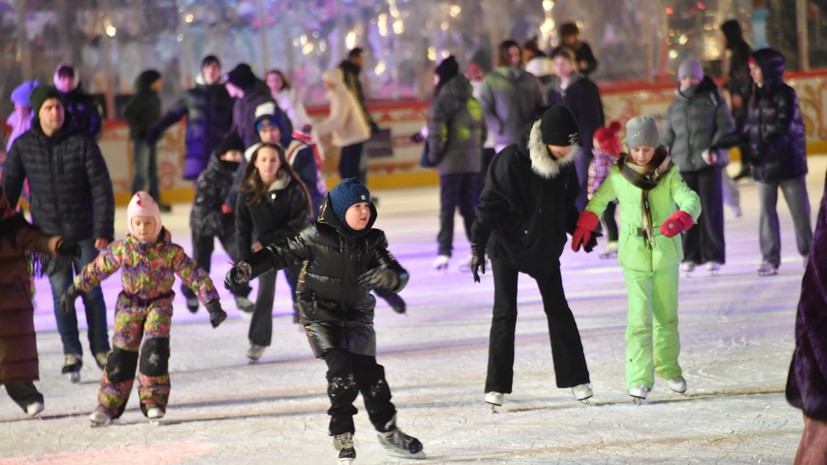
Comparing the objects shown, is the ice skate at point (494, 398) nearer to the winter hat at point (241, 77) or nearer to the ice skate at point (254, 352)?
the ice skate at point (254, 352)

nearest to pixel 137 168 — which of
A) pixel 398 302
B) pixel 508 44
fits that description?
pixel 508 44

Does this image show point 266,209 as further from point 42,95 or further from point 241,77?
point 241,77

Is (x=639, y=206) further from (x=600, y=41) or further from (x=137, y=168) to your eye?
(x=600, y=41)

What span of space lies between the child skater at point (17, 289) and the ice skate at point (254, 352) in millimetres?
1653

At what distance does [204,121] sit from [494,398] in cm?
628

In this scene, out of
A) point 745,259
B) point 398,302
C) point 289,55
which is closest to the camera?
point 398,302

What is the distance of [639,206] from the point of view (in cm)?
594

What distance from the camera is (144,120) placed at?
1562 centimetres

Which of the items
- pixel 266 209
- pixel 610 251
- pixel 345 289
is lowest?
pixel 610 251

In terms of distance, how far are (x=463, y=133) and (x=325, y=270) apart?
16.4 feet

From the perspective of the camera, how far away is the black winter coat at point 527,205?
5.80 metres

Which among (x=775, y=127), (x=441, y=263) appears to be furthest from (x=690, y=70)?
(x=441, y=263)

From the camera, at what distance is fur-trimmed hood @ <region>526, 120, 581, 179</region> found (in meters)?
5.78

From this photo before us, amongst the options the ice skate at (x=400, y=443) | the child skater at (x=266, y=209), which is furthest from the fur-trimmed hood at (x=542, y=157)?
the child skater at (x=266, y=209)
